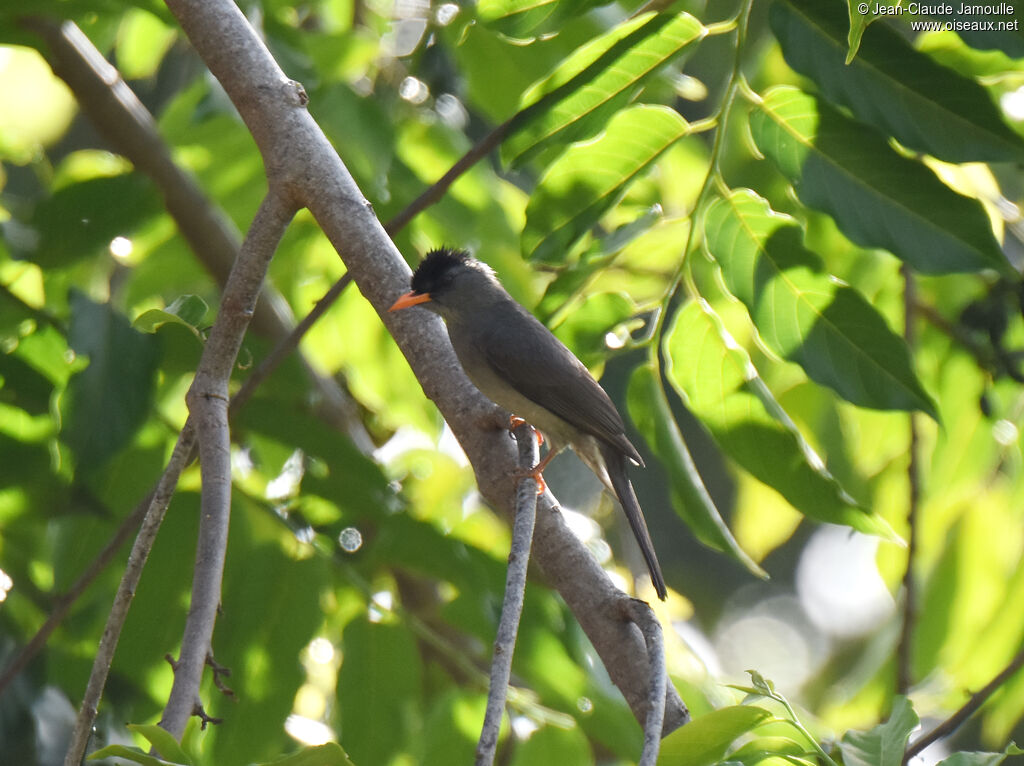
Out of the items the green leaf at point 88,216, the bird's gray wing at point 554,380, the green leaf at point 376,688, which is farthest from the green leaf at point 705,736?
the green leaf at point 88,216

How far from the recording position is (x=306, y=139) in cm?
253

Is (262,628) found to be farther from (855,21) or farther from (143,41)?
(143,41)

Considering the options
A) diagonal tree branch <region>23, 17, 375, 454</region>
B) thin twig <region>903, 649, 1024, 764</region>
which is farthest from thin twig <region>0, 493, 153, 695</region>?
thin twig <region>903, 649, 1024, 764</region>

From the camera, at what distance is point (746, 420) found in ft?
8.46

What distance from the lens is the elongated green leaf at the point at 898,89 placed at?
250cm

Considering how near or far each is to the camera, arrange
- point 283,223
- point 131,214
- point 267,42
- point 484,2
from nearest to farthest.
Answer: point 283,223, point 484,2, point 131,214, point 267,42

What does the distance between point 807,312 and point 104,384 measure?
165 centimetres

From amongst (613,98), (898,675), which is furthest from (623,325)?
(898,675)

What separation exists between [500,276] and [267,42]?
4.30ft

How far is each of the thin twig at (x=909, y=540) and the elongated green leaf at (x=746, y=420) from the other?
113 cm

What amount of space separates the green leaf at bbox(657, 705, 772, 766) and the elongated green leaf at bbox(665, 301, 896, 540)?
895mm

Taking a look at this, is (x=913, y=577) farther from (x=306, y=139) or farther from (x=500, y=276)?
(x=306, y=139)

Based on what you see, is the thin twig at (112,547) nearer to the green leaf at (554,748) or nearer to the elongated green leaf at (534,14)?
the elongated green leaf at (534,14)

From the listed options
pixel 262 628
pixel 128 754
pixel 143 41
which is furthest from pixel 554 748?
pixel 143 41
